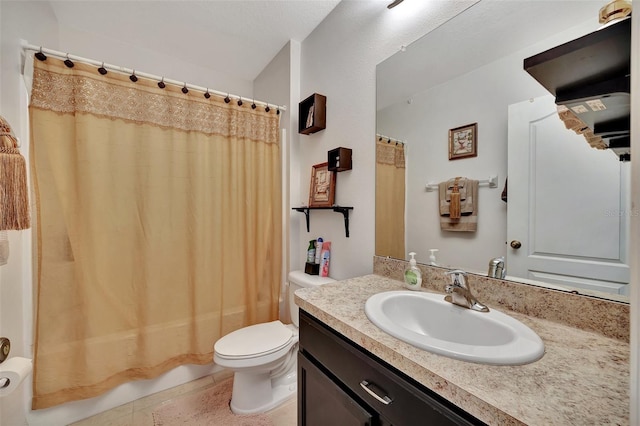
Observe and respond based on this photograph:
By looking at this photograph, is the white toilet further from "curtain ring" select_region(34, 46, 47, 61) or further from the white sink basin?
"curtain ring" select_region(34, 46, 47, 61)

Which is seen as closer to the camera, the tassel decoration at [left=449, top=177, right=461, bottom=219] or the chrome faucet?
the chrome faucet

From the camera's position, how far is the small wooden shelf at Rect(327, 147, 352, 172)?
1.56 meters

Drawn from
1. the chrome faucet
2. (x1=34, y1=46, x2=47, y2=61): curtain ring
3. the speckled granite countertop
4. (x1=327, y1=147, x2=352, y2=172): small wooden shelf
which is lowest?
the speckled granite countertop

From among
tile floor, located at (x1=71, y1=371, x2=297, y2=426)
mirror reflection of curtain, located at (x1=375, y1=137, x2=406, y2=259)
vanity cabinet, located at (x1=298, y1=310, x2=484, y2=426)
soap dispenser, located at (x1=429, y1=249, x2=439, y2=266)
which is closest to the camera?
vanity cabinet, located at (x1=298, y1=310, x2=484, y2=426)

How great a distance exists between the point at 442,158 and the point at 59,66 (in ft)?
6.57

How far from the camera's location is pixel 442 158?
1133mm

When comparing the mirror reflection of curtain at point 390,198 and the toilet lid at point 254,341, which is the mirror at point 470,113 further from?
the toilet lid at point 254,341

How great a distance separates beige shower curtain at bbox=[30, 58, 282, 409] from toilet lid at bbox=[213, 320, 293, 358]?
33cm

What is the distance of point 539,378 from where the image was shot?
0.53m

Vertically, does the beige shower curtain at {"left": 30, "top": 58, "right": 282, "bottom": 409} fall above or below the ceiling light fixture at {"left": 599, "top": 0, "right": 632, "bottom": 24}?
below

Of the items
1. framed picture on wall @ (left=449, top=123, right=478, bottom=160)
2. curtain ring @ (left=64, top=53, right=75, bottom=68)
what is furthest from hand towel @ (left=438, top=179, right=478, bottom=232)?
curtain ring @ (left=64, top=53, right=75, bottom=68)

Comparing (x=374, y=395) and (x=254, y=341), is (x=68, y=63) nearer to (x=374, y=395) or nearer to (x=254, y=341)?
(x=254, y=341)

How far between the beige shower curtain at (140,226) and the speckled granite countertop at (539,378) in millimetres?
1312

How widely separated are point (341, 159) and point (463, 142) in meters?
0.68
